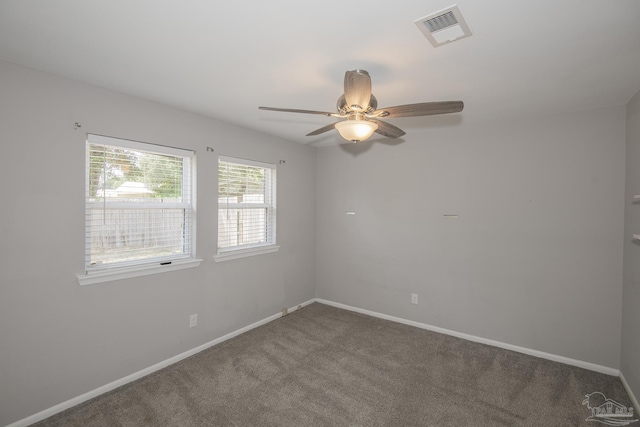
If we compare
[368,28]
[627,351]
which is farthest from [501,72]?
[627,351]

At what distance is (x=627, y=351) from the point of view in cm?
253

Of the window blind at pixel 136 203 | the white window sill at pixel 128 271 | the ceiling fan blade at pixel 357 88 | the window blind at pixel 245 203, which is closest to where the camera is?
the ceiling fan blade at pixel 357 88

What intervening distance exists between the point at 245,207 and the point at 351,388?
7.43 feet

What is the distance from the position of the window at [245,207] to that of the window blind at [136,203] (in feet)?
1.35

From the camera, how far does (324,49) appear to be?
182 centimetres

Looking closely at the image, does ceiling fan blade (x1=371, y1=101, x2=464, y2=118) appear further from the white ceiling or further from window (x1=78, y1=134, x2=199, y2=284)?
window (x1=78, y1=134, x2=199, y2=284)

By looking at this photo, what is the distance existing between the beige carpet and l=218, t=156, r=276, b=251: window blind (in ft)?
3.88

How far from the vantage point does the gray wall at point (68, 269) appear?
79.4 inches

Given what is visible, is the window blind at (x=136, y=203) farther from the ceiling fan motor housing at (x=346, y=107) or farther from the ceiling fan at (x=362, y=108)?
the ceiling fan motor housing at (x=346, y=107)

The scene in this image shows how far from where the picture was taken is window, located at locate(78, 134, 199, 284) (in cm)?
243

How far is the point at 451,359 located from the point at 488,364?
0.33m

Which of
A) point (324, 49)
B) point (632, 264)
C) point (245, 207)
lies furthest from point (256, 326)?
point (632, 264)

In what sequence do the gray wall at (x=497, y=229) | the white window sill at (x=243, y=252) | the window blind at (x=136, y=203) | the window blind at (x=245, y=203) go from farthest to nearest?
the window blind at (x=245, y=203) < the white window sill at (x=243, y=252) < the gray wall at (x=497, y=229) < the window blind at (x=136, y=203)

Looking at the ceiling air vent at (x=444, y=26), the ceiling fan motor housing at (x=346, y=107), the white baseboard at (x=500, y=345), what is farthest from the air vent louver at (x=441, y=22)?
the white baseboard at (x=500, y=345)
